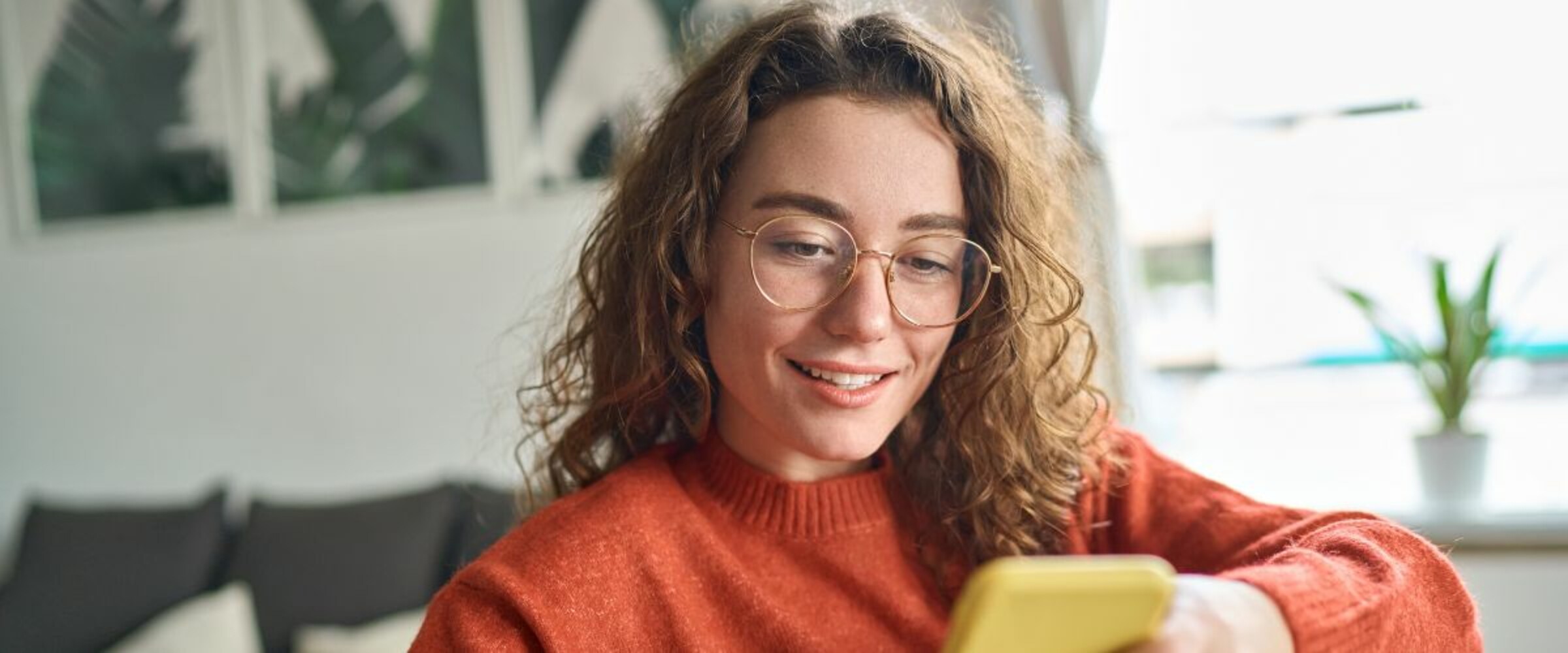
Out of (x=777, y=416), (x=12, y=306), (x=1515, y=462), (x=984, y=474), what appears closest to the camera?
(x=777, y=416)

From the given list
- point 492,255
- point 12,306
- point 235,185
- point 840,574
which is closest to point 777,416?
point 840,574

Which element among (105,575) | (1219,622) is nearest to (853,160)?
(1219,622)

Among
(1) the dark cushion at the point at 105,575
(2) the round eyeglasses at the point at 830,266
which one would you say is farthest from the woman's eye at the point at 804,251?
(1) the dark cushion at the point at 105,575

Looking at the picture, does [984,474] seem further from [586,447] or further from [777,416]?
[586,447]

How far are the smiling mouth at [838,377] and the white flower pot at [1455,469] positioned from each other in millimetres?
1791

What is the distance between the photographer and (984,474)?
120 cm

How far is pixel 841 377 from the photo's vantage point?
1067mm

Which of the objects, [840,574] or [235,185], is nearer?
[840,574]

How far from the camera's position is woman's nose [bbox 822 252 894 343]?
103 centimetres

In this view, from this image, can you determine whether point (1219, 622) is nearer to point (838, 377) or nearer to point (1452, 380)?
point (838, 377)

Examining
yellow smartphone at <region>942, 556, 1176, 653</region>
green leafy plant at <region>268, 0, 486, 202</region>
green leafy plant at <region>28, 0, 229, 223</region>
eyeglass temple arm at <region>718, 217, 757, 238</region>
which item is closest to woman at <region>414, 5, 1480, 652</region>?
eyeglass temple arm at <region>718, 217, 757, 238</region>

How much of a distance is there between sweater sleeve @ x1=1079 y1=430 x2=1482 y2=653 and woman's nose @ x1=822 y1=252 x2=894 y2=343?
1.09 ft

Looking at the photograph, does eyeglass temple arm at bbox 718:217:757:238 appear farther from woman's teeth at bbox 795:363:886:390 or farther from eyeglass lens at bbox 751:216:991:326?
woman's teeth at bbox 795:363:886:390

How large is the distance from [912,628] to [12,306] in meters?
3.42
